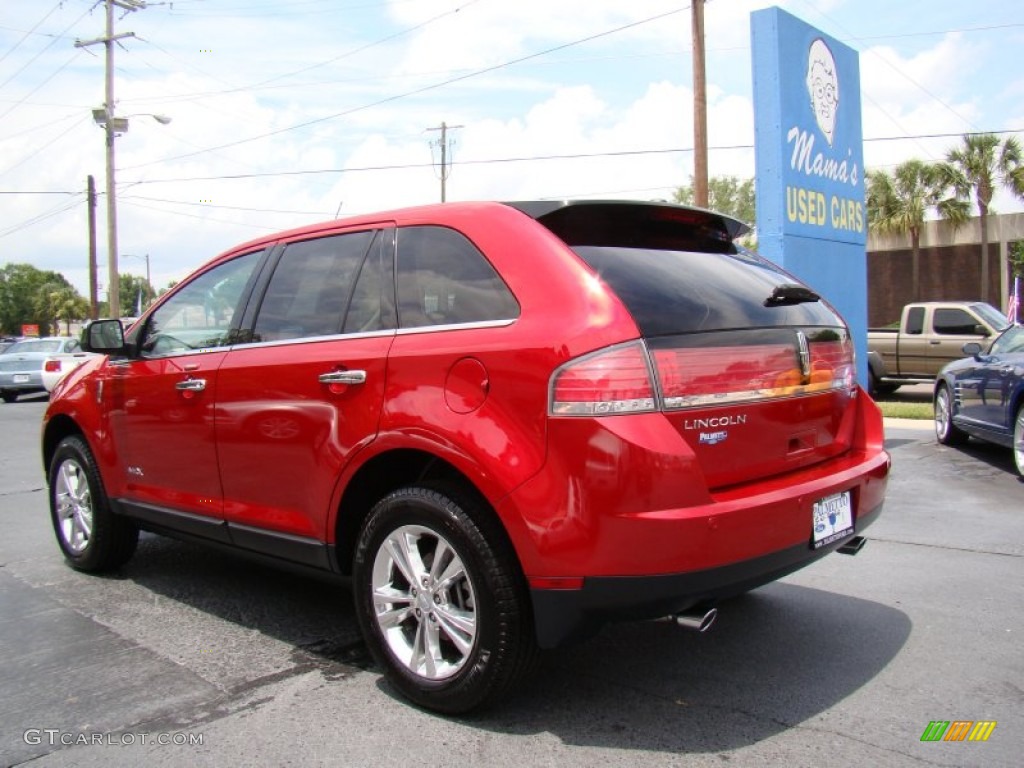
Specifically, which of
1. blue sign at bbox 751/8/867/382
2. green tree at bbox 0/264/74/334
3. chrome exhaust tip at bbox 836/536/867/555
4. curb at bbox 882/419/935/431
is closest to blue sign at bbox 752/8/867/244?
blue sign at bbox 751/8/867/382

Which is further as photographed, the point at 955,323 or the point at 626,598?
the point at 955,323

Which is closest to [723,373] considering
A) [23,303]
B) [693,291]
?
[693,291]

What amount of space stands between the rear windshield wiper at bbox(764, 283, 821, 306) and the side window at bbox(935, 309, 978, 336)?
12948 millimetres

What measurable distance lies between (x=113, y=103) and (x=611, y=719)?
3231cm

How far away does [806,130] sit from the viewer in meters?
9.27

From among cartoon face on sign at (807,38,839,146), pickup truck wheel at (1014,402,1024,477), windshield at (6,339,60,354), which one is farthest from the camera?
windshield at (6,339,60,354)

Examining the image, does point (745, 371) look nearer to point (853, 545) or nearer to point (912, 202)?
point (853, 545)

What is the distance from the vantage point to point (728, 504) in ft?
9.24

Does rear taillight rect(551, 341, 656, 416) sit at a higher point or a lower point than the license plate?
higher

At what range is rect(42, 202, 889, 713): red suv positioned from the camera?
2729 millimetres

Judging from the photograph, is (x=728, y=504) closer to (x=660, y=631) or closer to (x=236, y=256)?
(x=660, y=631)

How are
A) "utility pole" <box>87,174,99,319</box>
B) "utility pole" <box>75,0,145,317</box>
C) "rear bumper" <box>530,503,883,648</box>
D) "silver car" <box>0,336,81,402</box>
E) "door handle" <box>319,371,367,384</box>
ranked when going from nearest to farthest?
"rear bumper" <box>530,503,883,648</box>, "door handle" <box>319,371,367,384</box>, "silver car" <box>0,336,81,402</box>, "utility pole" <box>75,0,145,317</box>, "utility pole" <box>87,174,99,319</box>

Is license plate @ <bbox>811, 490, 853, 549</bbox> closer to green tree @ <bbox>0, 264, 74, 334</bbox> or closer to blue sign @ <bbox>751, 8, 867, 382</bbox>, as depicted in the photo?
blue sign @ <bbox>751, 8, 867, 382</bbox>

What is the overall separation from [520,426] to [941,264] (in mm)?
37951
